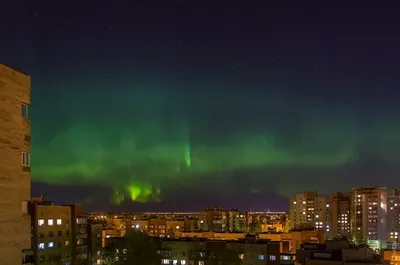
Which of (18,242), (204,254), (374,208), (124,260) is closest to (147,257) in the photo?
(124,260)

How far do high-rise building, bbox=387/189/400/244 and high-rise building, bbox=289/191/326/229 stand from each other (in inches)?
558

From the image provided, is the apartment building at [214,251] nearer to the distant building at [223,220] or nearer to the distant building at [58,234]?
the distant building at [58,234]

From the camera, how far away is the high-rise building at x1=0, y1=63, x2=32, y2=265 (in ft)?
27.0

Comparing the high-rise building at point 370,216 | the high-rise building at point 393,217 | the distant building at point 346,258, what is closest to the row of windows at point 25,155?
the distant building at point 346,258

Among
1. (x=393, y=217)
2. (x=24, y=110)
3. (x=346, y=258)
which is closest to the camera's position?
(x=24, y=110)

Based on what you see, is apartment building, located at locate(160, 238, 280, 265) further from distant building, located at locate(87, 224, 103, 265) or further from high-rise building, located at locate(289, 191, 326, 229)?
high-rise building, located at locate(289, 191, 326, 229)

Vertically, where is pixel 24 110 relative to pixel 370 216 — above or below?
above

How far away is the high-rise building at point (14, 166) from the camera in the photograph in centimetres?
822

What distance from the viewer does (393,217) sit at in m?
87.2

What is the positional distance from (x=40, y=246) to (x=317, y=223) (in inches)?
2840

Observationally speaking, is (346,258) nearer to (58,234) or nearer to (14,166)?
(58,234)

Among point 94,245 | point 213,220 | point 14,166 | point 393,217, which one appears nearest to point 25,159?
point 14,166

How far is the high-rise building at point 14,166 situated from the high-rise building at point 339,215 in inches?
3462

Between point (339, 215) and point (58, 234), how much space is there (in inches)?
2687
